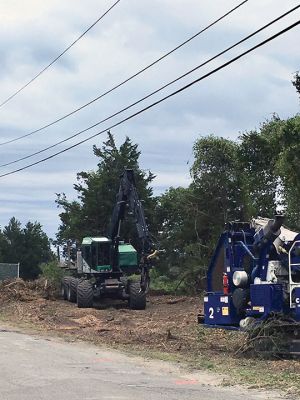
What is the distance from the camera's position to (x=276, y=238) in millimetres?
12664

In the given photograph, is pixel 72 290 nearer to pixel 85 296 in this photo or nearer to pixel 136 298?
pixel 85 296

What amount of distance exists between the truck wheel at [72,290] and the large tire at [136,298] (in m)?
3.56

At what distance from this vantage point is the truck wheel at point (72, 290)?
2891cm

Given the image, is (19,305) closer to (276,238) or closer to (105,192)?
(276,238)

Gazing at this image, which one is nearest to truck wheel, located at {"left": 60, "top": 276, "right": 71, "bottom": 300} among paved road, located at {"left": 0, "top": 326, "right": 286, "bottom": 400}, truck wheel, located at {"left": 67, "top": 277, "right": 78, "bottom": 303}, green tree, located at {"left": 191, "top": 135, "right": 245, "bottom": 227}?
truck wheel, located at {"left": 67, "top": 277, "right": 78, "bottom": 303}

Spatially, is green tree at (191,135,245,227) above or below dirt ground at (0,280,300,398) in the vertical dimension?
above

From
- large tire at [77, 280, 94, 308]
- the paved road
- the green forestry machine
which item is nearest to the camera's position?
the paved road

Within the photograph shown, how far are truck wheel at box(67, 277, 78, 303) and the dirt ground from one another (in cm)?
31

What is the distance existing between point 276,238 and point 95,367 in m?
4.40

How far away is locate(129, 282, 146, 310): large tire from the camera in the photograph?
85.5ft

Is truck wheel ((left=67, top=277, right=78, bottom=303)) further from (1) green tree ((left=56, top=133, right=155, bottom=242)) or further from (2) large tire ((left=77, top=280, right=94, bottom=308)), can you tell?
(1) green tree ((left=56, top=133, right=155, bottom=242))

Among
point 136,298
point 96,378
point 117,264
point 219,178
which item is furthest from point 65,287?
point 96,378

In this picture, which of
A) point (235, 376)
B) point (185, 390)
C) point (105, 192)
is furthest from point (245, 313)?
point (105, 192)

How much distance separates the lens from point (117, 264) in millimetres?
28156
